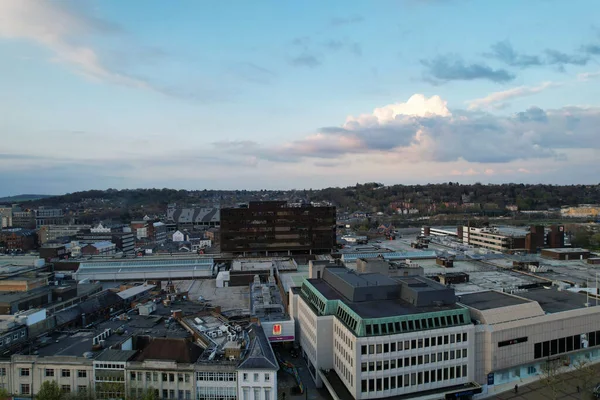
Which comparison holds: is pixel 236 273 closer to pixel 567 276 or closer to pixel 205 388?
pixel 205 388

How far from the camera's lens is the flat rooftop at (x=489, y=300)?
38.8m

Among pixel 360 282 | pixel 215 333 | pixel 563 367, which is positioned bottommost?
pixel 563 367

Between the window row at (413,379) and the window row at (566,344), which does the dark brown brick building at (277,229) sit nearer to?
the window row at (566,344)

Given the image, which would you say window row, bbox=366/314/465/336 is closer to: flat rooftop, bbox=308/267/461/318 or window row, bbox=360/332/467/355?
window row, bbox=360/332/467/355

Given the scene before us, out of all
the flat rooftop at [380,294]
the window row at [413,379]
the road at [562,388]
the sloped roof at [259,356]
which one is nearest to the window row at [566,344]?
the road at [562,388]

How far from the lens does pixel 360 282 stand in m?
40.2

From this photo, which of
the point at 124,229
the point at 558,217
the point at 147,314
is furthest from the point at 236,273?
the point at 558,217

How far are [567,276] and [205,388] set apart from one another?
61987 millimetres

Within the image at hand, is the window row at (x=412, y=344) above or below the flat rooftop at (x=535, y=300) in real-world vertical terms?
below

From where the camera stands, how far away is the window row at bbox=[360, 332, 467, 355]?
31898 millimetres

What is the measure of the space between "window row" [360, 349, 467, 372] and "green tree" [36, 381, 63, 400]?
2170 cm

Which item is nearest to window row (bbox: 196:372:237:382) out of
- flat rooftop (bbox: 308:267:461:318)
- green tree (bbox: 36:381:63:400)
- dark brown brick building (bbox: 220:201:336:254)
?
green tree (bbox: 36:381:63:400)

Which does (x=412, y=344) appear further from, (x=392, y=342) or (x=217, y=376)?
(x=217, y=376)

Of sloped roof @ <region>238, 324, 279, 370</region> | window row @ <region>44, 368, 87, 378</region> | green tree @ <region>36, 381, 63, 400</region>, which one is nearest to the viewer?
green tree @ <region>36, 381, 63, 400</region>
